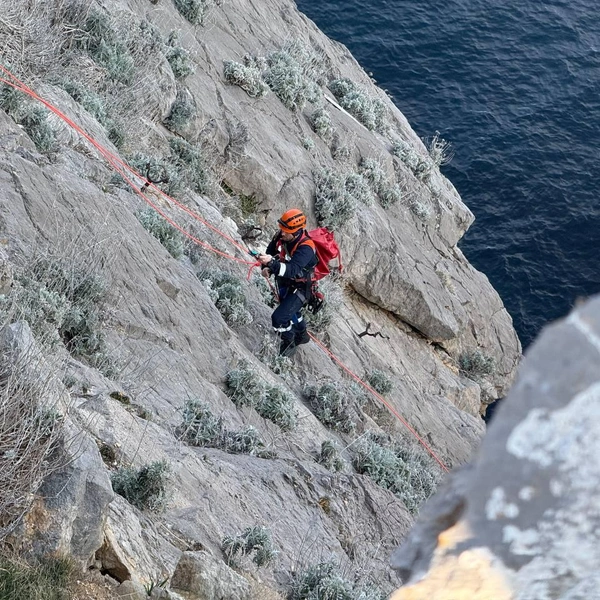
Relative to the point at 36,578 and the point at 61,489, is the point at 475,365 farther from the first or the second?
the point at 36,578

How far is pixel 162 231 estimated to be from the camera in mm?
10562

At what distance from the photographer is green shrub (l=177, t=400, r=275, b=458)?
7.62m

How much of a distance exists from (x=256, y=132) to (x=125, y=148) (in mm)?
3742

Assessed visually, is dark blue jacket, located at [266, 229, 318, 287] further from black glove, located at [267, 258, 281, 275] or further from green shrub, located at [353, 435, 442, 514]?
green shrub, located at [353, 435, 442, 514]

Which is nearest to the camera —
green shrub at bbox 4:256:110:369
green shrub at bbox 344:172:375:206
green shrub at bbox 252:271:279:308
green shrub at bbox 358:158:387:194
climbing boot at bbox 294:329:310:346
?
green shrub at bbox 4:256:110:369

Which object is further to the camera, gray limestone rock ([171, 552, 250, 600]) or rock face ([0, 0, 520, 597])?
rock face ([0, 0, 520, 597])

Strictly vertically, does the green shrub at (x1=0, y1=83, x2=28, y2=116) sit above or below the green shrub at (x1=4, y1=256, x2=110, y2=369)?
above

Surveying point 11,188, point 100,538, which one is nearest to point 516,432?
point 100,538

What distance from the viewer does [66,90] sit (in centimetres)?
1181

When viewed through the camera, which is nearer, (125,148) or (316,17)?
(125,148)

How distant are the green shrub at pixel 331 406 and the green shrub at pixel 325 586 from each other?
4.50m

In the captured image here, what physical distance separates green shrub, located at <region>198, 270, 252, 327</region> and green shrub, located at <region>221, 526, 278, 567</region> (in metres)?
4.88

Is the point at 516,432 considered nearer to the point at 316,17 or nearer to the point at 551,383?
the point at 551,383

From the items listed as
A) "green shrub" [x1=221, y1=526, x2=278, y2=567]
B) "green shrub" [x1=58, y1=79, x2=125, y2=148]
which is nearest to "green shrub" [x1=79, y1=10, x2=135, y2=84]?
"green shrub" [x1=58, y1=79, x2=125, y2=148]
